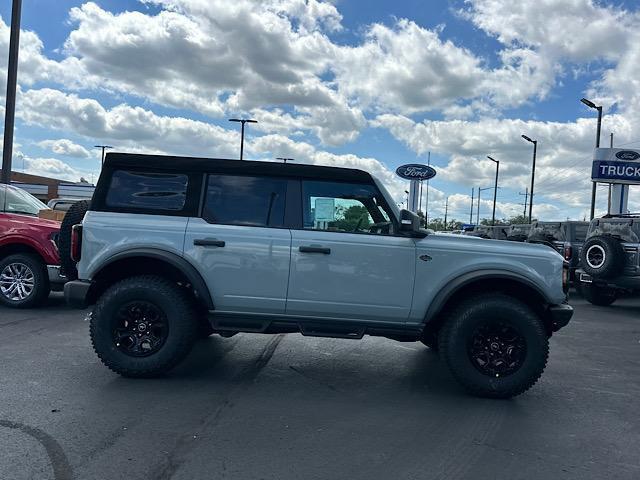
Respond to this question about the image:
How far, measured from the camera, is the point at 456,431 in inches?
163

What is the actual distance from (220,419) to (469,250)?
2.63 metres

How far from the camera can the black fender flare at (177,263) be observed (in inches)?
194

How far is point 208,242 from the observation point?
16.2 feet

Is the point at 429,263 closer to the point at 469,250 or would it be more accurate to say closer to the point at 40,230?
the point at 469,250

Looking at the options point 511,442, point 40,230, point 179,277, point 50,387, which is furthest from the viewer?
point 40,230

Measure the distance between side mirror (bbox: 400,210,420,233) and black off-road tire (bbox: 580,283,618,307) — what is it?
331 inches

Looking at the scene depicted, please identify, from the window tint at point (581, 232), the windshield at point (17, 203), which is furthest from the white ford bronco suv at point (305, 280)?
the window tint at point (581, 232)

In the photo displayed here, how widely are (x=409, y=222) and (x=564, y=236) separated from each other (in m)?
9.96

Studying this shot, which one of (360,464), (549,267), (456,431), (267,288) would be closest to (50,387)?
(267,288)

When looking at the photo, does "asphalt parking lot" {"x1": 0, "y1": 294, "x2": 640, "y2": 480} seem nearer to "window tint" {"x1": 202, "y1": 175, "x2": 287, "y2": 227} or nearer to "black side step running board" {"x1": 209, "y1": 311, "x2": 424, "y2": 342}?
"black side step running board" {"x1": 209, "y1": 311, "x2": 424, "y2": 342}

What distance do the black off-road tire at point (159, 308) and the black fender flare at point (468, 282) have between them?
226 cm

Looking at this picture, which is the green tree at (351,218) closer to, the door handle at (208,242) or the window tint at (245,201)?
the window tint at (245,201)

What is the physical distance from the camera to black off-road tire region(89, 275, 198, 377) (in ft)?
16.3

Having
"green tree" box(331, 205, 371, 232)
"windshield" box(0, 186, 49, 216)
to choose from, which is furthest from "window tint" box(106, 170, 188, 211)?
"windshield" box(0, 186, 49, 216)
